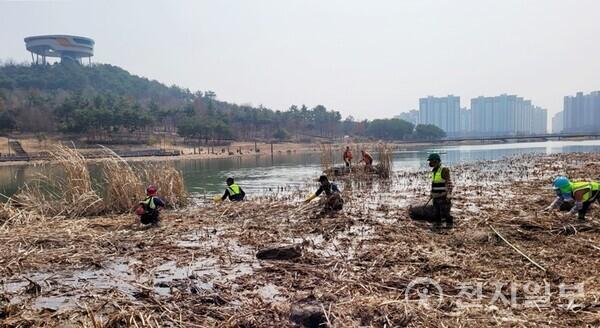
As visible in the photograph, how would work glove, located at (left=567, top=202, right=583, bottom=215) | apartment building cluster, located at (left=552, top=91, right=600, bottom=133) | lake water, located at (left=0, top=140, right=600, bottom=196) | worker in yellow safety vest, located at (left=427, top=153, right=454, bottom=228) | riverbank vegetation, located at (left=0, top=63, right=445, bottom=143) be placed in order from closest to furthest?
work glove, located at (left=567, top=202, right=583, bottom=215) → worker in yellow safety vest, located at (left=427, top=153, right=454, bottom=228) → lake water, located at (left=0, top=140, right=600, bottom=196) → riverbank vegetation, located at (left=0, top=63, right=445, bottom=143) → apartment building cluster, located at (left=552, top=91, right=600, bottom=133)

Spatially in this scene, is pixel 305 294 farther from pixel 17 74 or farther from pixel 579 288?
pixel 17 74

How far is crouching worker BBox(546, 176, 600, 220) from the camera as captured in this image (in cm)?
793

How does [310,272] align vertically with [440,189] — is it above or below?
below

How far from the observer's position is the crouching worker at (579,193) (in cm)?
793

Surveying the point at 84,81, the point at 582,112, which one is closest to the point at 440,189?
the point at 84,81

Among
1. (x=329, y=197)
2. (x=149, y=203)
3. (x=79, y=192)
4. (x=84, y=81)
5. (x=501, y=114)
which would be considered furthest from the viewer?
(x=501, y=114)

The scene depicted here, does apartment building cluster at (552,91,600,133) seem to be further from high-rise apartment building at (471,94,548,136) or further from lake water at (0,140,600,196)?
lake water at (0,140,600,196)

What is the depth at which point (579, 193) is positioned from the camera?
8.01 metres

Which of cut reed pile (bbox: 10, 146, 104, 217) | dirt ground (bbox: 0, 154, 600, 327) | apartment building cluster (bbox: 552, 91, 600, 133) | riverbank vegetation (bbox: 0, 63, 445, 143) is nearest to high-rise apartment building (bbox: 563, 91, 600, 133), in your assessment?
apartment building cluster (bbox: 552, 91, 600, 133)

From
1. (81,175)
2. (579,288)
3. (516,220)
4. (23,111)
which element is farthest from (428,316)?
(23,111)

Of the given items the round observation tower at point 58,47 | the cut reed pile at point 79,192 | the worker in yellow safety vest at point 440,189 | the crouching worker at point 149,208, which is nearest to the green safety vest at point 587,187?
Answer: the worker in yellow safety vest at point 440,189

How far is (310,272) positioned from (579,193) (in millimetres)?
5413

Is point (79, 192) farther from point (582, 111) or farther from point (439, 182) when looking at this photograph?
point (582, 111)

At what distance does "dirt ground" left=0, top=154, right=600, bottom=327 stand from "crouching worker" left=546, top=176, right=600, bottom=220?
0.29 metres
